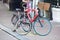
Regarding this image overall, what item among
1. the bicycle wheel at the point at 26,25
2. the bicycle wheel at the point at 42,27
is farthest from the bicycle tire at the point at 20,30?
the bicycle wheel at the point at 42,27

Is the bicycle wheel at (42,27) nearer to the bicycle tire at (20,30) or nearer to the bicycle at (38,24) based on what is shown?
the bicycle at (38,24)

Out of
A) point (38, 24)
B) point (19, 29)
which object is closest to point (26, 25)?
point (38, 24)

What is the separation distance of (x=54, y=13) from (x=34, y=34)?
12.4 feet

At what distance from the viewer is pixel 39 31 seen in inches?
412

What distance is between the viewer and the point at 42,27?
10.6 meters

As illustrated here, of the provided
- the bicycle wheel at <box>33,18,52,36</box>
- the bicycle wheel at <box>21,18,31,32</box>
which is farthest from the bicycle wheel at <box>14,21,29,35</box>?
the bicycle wheel at <box>33,18,52,36</box>

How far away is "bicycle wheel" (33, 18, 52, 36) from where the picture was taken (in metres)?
10.4

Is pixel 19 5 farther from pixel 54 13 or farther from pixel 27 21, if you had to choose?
pixel 27 21

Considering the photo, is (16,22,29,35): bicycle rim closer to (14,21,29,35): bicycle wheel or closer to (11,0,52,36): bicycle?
(14,21,29,35): bicycle wheel

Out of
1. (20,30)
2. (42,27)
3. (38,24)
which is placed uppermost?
(38,24)

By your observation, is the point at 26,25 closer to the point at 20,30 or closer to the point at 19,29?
the point at 20,30

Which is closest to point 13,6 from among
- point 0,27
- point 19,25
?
point 0,27

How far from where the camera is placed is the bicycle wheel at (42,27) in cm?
1036

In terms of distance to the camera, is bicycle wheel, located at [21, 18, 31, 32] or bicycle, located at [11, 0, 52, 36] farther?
bicycle wheel, located at [21, 18, 31, 32]
